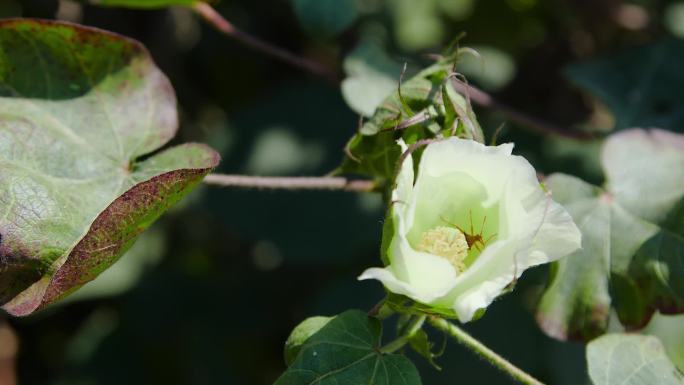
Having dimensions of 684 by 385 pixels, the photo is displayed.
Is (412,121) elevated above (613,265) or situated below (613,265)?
above

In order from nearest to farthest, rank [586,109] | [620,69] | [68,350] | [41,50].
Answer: [41,50] < [620,69] < [586,109] < [68,350]

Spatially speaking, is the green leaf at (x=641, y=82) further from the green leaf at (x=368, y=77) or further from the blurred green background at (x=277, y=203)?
the green leaf at (x=368, y=77)

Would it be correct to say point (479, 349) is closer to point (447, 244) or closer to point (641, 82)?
point (447, 244)

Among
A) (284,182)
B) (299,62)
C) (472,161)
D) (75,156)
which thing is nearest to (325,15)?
(299,62)

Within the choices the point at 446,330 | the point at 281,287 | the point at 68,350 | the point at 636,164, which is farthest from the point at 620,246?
the point at 68,350

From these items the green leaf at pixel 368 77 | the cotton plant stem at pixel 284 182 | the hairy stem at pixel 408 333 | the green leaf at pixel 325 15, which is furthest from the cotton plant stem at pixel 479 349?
the green leaf at pixel 325 15

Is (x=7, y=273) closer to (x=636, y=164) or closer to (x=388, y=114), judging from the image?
(x=388, y=114)

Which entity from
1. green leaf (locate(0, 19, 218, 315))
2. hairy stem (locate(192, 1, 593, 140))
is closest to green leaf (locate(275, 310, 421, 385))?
green leaf (locate(0, 19, 218, 315))
